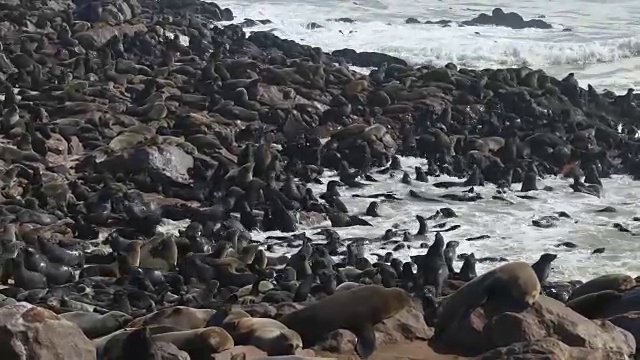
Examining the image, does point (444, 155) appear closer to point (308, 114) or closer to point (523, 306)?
point (308, 114)

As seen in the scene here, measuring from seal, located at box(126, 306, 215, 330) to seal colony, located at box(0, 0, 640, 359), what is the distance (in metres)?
0.02

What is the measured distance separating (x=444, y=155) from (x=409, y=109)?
235 cm

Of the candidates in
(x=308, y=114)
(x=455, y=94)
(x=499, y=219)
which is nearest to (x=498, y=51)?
(x=455, y=94)

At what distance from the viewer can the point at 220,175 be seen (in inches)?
542

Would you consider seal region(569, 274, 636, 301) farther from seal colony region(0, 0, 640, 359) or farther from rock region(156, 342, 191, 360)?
rock region(156, 342, 191, 360)

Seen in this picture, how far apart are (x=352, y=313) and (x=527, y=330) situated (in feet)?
4.13

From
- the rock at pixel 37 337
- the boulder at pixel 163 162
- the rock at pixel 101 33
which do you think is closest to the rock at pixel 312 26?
the rock at pixel 101 33

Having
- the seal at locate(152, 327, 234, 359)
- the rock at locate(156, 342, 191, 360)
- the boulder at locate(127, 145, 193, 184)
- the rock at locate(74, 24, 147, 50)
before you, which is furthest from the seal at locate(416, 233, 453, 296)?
the rock at locate(74, 24, 147, 50)

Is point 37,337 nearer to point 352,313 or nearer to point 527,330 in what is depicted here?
point 352,313

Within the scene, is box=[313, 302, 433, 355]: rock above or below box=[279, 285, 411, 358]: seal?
below

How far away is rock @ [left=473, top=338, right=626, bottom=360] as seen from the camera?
6.40m

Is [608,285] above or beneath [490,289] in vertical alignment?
beneath

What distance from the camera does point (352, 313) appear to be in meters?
7.08

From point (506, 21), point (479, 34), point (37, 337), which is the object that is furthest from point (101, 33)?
point (506, 21)
